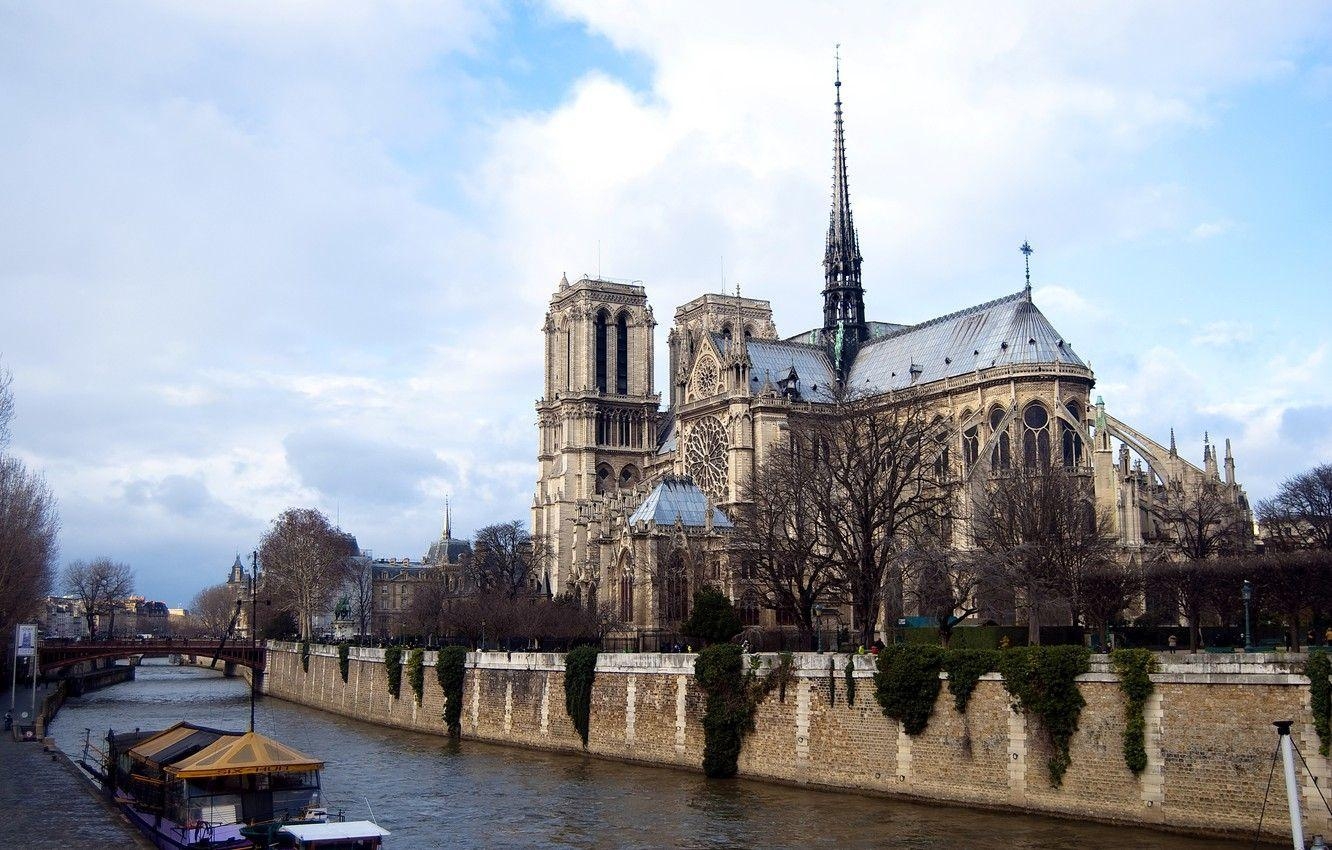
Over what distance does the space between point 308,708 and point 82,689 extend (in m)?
22.5

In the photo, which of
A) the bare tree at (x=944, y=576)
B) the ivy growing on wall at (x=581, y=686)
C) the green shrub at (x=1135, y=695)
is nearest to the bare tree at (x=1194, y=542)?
the bare tree at (x=944, y=576)

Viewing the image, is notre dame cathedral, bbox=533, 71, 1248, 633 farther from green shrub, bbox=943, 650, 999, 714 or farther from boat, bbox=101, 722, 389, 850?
boat, bbox=101, 722, 389, 850

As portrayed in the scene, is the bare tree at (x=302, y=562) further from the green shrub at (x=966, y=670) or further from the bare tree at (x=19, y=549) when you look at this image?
the green shrub at (x=966, y=670)

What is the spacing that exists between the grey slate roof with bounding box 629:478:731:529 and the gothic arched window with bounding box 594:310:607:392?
113 ft

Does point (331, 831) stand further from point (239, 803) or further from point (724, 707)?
point (724, 707)

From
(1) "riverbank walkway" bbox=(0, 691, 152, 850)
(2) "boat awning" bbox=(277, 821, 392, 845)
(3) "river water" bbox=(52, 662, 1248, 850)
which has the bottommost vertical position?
(3) "river water" bbox=(52, 662, 1248, 850)

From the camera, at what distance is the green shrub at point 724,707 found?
42469 millimetres

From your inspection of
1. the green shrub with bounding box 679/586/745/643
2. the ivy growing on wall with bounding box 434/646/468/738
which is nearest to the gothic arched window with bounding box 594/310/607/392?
the ivy growing on wall with bounding box 434/646/468/738

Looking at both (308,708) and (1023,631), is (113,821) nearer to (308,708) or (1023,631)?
(1023,631)

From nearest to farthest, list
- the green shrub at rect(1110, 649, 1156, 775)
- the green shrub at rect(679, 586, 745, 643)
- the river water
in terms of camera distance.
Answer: the green shrub at rect(1110, 649, 1156, 775) < the river water < the green shrub at rect(679, 586, 745, 643)

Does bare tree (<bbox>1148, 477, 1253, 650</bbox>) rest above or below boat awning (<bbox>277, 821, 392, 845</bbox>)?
above

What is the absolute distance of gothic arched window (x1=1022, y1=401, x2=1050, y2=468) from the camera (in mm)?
70062

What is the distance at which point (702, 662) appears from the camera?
144 feet

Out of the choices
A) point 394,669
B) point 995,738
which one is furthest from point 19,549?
point 995,738
